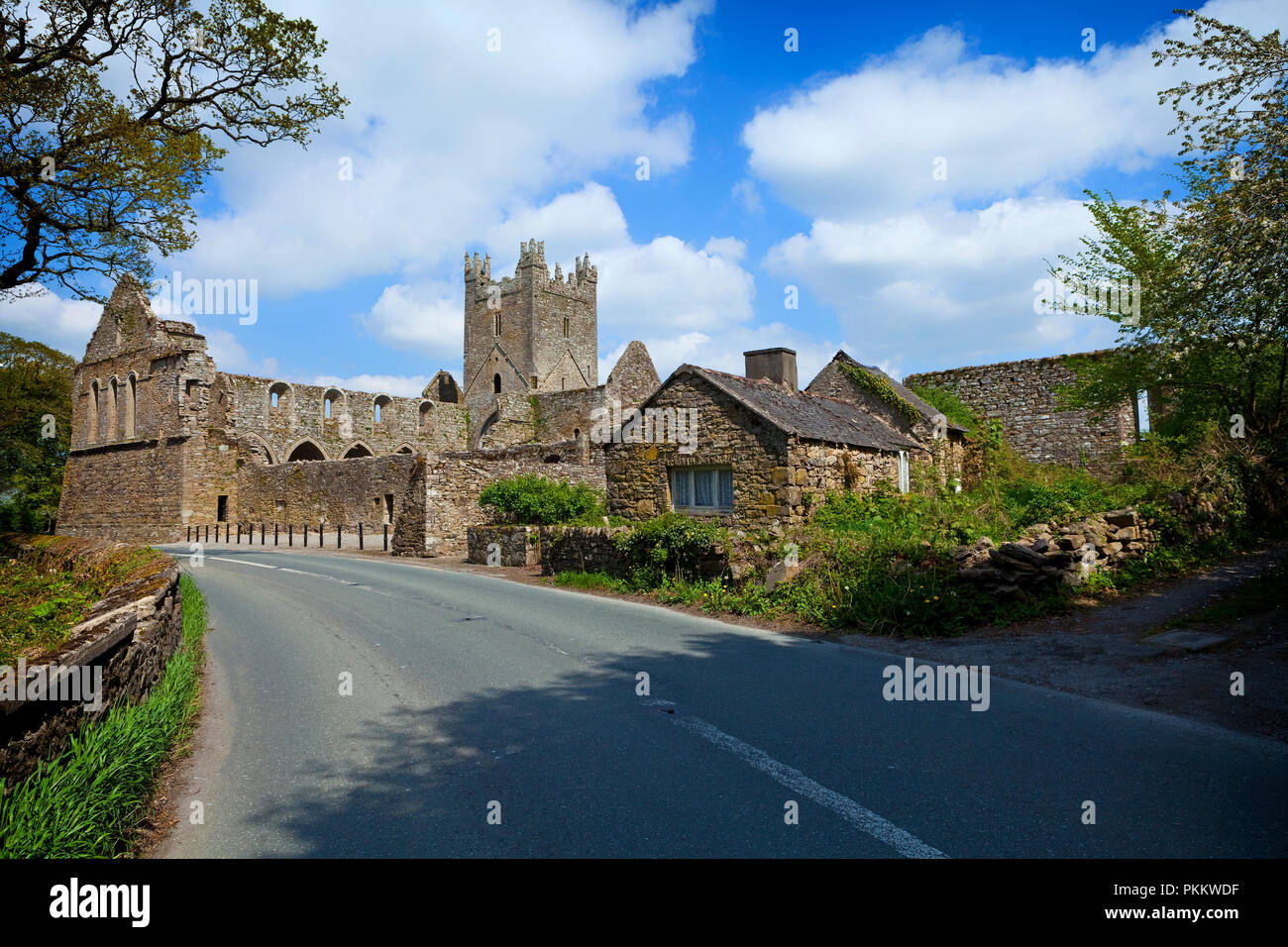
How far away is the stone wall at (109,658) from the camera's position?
3918 millimetres

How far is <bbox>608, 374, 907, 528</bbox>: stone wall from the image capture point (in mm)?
15141

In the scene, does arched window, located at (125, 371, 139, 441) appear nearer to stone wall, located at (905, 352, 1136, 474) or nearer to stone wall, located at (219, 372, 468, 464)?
stone wall, located at (219, 372, 468, 464)

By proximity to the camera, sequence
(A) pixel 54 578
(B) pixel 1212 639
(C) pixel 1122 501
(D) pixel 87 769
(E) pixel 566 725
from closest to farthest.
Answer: (D) pixel 87 769
(E) pixel 566 725
(B) pixel 1212 639
(A) pixel 54 578
(C) pixel 1122 501

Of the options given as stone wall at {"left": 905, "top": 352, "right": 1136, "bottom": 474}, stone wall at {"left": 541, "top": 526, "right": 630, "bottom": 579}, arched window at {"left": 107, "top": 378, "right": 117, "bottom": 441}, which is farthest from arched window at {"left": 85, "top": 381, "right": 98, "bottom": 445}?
stone wall at {"left": 905, "top": 352, "right": 1136, "bottom": 474}

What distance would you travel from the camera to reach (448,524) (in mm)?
25219

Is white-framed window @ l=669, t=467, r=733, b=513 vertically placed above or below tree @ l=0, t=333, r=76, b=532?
below

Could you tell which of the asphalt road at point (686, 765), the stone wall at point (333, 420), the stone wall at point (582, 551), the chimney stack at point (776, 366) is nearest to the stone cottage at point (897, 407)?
the chimney stack at point (776, 366)

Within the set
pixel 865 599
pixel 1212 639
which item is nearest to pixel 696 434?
pixel 865 599

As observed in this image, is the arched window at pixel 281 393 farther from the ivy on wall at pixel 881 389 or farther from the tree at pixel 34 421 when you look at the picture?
the ivy on wall at pixel 881 389

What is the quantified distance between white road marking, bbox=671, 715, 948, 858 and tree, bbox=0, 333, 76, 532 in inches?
1769

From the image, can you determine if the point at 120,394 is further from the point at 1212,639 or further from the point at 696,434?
the point at 1212,639

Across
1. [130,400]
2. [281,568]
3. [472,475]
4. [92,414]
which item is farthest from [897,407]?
[92,414]
